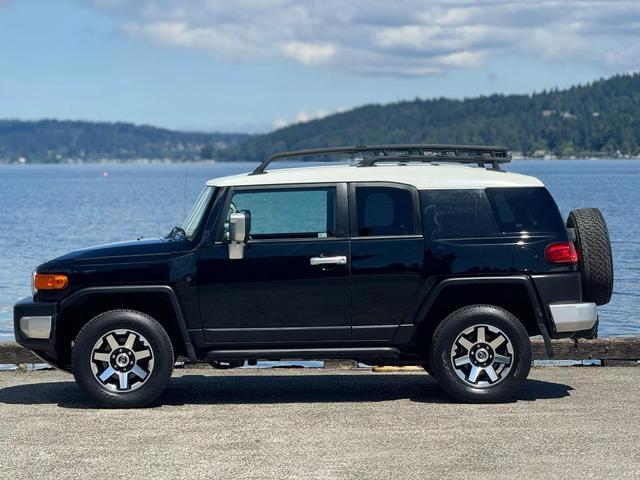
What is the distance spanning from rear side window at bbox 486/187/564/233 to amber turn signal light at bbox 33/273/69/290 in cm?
338

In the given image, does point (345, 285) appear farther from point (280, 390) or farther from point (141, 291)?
point (141, 291)

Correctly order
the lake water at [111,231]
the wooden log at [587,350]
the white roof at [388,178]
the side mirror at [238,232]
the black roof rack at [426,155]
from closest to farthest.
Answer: the side mirror at [238,232] < the white roof at [388,178] < the black roof rack at [426,155] < the wooden log at [587,350] < the lake water at [111,231]

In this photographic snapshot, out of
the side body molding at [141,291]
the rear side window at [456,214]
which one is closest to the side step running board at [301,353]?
the side body molding at [141,291]

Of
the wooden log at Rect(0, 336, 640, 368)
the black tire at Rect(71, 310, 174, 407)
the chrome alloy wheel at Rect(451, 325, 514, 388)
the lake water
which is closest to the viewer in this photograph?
the black tire at Rect(71, 310, 174, 407)

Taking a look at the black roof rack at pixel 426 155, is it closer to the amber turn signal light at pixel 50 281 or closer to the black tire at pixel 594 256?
the black tire at pixel 594 256

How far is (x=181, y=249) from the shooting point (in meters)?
9.50

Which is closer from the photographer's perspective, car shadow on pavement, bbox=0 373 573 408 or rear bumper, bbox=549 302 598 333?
rear bumper, bbox=549 302 598 333

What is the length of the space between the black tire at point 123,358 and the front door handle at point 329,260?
4.15 feet

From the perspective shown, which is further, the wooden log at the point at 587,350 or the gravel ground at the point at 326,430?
the wooden log at the point at 587,350

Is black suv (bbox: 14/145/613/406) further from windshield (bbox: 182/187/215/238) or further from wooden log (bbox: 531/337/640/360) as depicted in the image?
wooden log (bbox: 531/337/640/360)

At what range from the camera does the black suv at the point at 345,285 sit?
31.0 feet

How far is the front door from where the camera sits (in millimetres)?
9453

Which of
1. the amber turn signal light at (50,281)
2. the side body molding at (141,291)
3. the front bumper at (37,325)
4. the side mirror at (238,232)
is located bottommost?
the front bumper at (37,325)

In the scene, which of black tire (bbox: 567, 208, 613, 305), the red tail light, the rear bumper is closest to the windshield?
the red tail light
